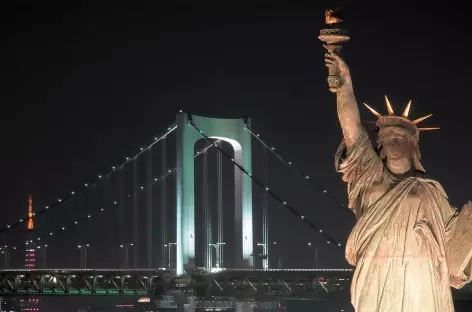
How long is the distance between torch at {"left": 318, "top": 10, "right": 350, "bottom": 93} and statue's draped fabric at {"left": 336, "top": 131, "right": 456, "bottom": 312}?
658mm

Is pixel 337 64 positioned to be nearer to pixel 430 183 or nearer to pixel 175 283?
pixel 430 183

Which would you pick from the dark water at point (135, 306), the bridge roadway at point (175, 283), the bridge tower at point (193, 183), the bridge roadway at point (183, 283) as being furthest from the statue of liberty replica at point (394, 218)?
the bridge tower at point (193, 183)

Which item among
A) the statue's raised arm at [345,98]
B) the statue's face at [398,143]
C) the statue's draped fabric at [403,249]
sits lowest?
the statue's draped fabric at [403,249]

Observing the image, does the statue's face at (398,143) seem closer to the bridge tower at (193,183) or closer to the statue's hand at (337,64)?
the statue's hand at (337,64)

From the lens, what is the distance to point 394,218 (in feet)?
24.2

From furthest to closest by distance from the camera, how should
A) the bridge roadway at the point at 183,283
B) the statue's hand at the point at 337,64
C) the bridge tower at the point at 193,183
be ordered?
the bridge tower at the point at 193,183, the bridge roadway at the point at 183,283, the statue's hand at the point at 337,64

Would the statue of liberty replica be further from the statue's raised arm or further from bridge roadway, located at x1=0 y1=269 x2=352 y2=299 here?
bridge roadway, located at x1=0 y1=269 x2=352 y2=299

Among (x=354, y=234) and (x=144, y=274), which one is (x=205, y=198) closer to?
(x=144, y=274)

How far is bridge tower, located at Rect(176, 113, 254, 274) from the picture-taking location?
157ft

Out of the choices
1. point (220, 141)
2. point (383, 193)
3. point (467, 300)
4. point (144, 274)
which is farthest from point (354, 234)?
point (220, 141)

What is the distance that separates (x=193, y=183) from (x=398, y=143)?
42.3 metres

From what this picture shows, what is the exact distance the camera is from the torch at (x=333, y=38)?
7361 mm

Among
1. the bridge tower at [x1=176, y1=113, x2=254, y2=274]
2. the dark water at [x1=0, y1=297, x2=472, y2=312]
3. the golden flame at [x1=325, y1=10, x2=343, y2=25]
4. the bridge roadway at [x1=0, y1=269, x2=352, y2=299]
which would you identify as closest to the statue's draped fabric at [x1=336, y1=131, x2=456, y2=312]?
the golden flame at [x1=325, y1=10, x2=343, y2=25]

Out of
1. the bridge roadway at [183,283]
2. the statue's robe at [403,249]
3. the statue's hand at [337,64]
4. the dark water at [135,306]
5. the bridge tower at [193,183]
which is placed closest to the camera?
the statue's robe at [403,249]
